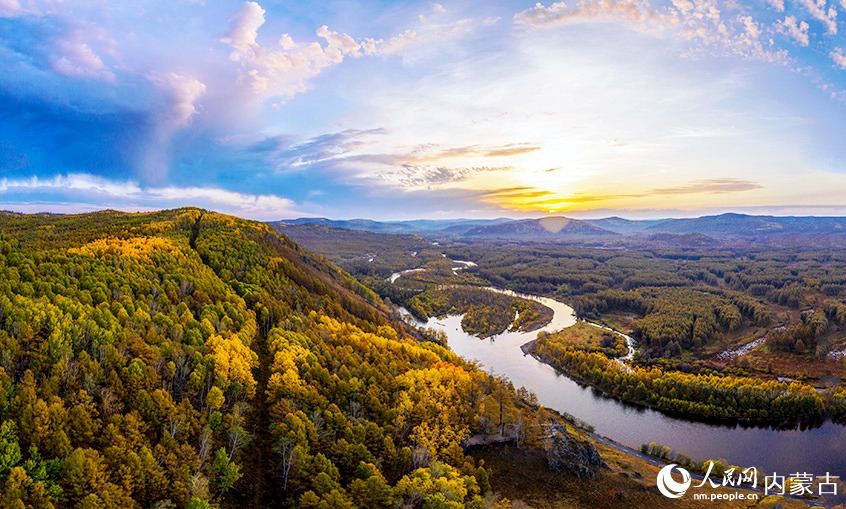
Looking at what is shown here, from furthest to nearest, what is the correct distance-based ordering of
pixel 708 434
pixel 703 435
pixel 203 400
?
pixel 708 434
pixel 703 435
pixel 203 400

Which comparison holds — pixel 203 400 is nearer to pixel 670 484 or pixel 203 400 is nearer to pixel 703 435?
pixel 670 484

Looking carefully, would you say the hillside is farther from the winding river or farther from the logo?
→ the winding river

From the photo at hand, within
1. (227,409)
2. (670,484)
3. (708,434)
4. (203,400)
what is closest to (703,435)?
(708,434)

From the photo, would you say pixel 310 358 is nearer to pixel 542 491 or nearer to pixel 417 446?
pixel 417 446

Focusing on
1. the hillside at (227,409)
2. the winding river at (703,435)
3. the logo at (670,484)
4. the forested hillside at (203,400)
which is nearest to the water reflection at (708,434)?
the winding river at (703,435)

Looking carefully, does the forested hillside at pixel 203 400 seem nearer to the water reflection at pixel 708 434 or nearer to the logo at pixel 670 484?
the logo at pixel 670 484

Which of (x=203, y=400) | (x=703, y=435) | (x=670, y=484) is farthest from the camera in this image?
(x=703, y=435)

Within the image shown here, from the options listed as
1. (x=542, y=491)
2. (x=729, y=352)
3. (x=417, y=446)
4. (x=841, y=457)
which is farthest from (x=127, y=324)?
(x=729, y=352)
